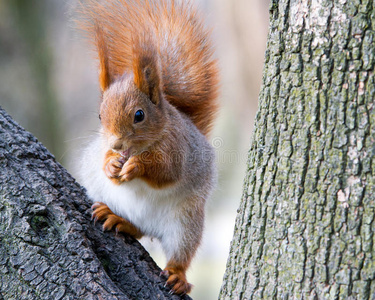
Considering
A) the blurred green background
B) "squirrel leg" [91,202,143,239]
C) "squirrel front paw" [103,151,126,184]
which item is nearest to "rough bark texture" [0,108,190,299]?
"squirrel leg" [91,202,143,239]

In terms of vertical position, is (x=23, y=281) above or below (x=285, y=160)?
below

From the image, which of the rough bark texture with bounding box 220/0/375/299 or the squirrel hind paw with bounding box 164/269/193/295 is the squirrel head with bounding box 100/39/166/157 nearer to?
the squirrel hind paw with bounding box 164/269/193/295

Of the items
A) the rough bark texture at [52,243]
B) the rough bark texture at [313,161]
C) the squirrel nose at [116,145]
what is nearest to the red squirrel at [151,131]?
the squirrel nose at [116,145]

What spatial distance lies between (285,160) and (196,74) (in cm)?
129

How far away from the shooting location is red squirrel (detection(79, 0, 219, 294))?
1.98m

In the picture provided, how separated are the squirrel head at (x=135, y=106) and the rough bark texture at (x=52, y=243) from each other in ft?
1.00

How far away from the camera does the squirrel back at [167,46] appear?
7.08 ft

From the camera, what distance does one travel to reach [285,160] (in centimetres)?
125

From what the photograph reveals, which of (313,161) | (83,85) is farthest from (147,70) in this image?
(83,85)

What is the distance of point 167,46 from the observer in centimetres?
239

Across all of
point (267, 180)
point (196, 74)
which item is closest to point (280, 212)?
point (267, 180)

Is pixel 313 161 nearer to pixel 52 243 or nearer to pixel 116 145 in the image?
pixel 52 243

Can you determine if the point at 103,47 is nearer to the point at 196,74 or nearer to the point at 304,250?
the point at 196,74

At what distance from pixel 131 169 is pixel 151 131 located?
0.19 m
